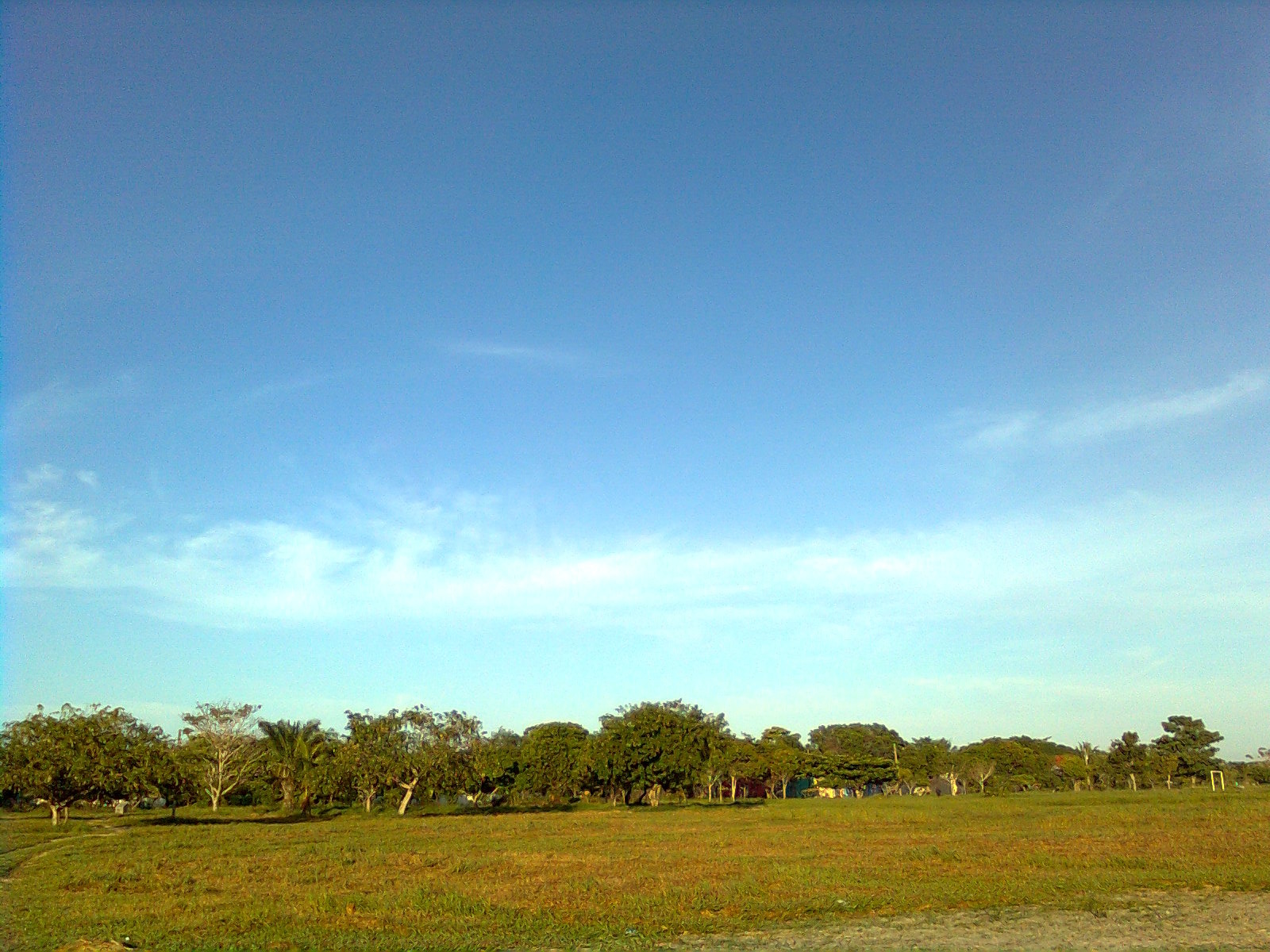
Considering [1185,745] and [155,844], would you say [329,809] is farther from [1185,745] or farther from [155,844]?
[1185,745]

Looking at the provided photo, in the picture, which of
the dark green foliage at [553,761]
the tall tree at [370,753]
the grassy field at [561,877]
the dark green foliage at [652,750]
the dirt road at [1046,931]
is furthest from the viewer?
the dark green foliage at [553,761]

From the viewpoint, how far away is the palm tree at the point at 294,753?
7044 cm

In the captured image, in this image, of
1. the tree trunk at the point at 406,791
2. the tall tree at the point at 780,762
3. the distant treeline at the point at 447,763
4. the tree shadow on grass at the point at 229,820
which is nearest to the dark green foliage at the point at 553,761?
the distant treeline at the point at 447,763

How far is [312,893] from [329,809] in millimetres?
59891

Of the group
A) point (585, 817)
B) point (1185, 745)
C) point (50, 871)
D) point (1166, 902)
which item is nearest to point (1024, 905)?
point (1166, 902)

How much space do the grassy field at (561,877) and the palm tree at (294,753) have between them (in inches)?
927

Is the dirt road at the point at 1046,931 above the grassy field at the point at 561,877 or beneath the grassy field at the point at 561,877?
above

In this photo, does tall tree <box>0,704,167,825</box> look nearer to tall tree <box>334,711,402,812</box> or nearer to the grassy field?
the grassy field

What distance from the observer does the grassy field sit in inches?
677

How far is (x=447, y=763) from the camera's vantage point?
68.4m

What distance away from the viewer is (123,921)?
57.9 ft

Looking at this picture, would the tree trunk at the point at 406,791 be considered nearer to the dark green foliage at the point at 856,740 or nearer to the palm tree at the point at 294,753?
the palm tree at the point at 294,753

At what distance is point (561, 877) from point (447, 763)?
4663 centimetres

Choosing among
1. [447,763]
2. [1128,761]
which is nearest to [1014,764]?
[1128,761]
